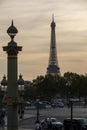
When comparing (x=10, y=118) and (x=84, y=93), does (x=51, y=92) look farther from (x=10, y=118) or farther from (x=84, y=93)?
(x=10, y=118)

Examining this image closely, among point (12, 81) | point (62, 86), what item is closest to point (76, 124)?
point (12, 81)

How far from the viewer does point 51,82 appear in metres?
160

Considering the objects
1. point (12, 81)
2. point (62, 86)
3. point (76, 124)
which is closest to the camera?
point (12, 81)

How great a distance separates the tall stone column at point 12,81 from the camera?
24.9m

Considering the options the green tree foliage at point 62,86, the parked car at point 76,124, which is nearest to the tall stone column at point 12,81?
the parked car at point 76,124

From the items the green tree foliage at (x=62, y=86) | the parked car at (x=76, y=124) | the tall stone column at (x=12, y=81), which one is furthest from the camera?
the green tree foliage at (x=62, y=86)

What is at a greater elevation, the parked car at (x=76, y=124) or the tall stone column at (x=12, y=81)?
the tall stone column at (x=12, y=81)

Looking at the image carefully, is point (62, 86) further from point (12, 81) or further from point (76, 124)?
point (12, 81)

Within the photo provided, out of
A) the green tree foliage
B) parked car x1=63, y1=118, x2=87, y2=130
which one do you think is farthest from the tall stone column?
the green tree foliage

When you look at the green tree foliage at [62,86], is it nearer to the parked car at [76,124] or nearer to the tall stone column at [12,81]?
the parked car at [76,124]

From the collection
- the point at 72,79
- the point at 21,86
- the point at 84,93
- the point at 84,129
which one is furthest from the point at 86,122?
the point at 72,79

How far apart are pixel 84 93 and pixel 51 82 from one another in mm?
10696

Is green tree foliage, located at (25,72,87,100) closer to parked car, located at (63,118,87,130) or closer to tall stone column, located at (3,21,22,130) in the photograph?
parked car, located at (63,118,87,130)

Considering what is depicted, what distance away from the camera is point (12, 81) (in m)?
25.2
